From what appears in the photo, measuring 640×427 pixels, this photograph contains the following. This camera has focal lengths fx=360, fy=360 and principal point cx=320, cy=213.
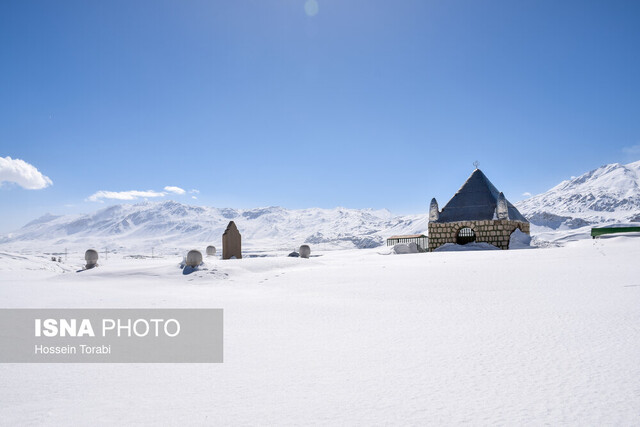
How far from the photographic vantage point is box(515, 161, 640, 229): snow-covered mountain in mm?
64625

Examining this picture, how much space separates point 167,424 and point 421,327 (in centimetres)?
366

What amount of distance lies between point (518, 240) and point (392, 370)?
20.3 metres

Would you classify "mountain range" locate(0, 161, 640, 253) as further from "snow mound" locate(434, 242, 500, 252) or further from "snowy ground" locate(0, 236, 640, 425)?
"snowy ground" locate(0, 236, 640, 425)

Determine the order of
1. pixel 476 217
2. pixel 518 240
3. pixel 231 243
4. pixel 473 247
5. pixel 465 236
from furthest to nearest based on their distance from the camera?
pixel 465 236
pixel 476 217
pixel 231 243
pixel 518 240
pixel 473 247

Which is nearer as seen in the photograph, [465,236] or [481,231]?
[481,231]

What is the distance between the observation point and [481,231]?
21203mm

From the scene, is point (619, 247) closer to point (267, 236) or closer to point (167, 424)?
point (167, 424)

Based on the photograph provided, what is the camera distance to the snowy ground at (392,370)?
9.52 ft

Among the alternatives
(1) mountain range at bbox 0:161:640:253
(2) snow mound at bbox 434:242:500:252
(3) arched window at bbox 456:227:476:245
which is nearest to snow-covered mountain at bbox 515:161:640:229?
(1) mountain range at bbox 0:161:640:253

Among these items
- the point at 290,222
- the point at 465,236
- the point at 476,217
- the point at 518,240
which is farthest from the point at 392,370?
the point at 290,222

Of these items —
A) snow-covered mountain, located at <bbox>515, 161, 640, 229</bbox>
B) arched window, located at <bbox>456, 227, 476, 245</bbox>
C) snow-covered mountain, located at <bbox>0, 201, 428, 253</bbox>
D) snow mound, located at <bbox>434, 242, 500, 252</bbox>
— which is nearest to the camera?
snow mound, located at <bbox>434, 242, 500, 252</bbox>

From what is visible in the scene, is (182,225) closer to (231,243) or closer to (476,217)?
(231,243)

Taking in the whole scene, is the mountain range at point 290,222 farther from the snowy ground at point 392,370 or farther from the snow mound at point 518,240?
the snowy ground at point 392,370

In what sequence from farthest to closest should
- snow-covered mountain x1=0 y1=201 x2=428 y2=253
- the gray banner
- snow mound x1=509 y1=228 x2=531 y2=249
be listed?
1. snow-covered mountain x1=0 y1=201 x2=428 y2=253
2. snow mound x1=509 y1=228 x2=531 y2=249
3. the gray banner
